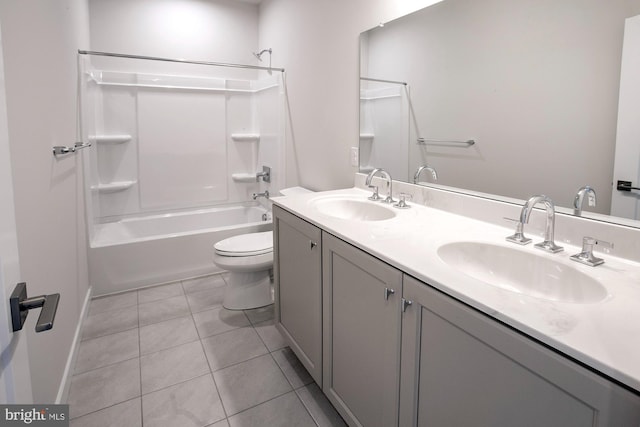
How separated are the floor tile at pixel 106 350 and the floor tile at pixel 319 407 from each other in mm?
995

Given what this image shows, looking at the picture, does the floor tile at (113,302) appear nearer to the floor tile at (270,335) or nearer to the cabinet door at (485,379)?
the floor tile at (270,335)

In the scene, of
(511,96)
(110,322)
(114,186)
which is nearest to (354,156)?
(511,96)

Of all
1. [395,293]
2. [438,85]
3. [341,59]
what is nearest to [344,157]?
[341,59]

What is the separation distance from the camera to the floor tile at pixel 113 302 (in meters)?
2.65

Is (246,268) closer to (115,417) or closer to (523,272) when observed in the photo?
(115,417)

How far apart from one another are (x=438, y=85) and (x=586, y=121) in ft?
2.36

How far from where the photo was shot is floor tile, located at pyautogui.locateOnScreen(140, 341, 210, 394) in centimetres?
188

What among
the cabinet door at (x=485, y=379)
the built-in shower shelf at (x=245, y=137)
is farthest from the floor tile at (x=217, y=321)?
the built-in shower shelf at (x=245, y=137)

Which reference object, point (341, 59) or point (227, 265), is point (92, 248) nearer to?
point (227, 265)

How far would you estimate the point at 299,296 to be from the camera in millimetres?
1832

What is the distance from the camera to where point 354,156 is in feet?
8.20

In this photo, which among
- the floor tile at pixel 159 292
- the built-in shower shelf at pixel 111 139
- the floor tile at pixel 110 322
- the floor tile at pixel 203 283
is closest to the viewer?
the floor tile at pixel 110 322

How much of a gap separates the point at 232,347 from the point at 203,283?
102cm

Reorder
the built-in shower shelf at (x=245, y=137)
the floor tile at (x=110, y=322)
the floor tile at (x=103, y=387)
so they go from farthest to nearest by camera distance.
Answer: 1. the built-in shower shelf at (x=245, y=137)
2. the floor tile at (x=110, y=322)
3. the floor tile at (x=103, y=387)
